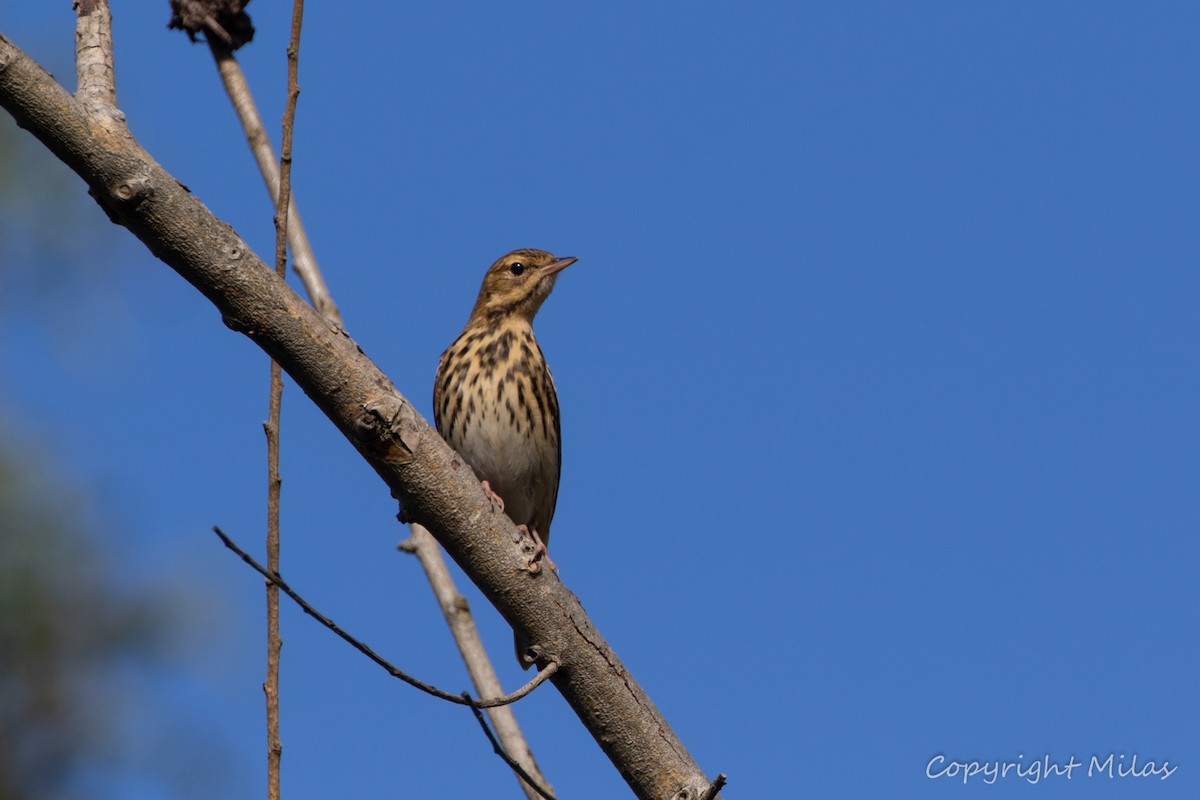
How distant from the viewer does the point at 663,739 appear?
13.3 ft

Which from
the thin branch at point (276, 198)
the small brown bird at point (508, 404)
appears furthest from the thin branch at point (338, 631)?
the small brown bird at point (508, 404)

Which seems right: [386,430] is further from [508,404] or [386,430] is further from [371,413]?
[508,404]

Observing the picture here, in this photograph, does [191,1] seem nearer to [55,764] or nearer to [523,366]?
[523,366]

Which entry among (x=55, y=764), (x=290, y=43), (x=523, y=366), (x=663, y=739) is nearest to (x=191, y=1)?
(x=290, y=43)

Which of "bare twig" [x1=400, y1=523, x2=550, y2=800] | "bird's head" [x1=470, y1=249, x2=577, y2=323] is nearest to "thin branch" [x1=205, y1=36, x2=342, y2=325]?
"bare twig" [x1=400, y1=523, x2=550, y2=800]

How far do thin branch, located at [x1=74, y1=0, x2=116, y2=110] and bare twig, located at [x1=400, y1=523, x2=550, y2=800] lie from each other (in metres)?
1.71

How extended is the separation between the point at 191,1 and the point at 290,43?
1.92 meters

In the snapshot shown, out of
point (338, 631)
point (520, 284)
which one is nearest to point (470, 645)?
point (338, 631)

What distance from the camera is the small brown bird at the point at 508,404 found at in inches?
293

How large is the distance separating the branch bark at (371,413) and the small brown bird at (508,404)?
124 inches

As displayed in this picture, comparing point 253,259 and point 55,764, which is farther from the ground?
point 253,259

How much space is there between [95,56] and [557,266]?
456 centimetres

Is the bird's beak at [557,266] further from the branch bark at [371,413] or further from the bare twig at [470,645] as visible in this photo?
the branch bark at [371,413]

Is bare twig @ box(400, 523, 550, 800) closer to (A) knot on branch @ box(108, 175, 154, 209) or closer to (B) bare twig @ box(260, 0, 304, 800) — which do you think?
(B) bare twig @ box(260, 0, 304, 800)
